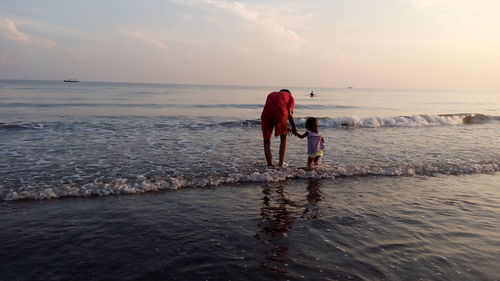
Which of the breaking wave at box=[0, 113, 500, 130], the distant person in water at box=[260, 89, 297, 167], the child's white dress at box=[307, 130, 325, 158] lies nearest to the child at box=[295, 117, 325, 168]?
the child's white dress at box=[307, 130, 325, 158]

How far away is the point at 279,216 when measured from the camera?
5215mm

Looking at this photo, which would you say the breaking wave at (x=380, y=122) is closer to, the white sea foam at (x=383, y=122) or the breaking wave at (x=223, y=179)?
the white sea foam at (x=383, y=122)

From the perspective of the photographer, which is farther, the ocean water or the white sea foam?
the white sea foam

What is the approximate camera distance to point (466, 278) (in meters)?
3.51

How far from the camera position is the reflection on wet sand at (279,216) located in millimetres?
3846

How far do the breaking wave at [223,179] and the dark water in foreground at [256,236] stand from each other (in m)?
0.27

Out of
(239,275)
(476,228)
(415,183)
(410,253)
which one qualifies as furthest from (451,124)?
(239,275)

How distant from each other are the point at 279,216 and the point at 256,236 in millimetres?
856

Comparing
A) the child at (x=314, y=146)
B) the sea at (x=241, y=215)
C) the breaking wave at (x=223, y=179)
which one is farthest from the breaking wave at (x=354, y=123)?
the breaking wave at (x=223, y=179)

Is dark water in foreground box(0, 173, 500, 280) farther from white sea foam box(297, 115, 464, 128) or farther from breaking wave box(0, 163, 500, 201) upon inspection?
white sea foam box(297, 115, 464, 128)

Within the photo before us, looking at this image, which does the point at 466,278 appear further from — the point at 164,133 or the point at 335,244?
the point at 164,133

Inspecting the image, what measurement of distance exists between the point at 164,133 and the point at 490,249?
12371 mm

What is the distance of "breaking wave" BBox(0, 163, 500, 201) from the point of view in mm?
6113

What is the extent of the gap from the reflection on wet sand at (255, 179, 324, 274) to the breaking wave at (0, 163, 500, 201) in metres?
0.57
